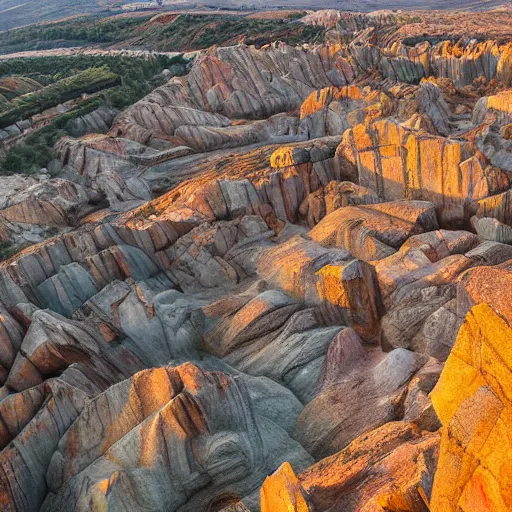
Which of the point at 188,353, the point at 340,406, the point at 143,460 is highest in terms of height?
the point at 143,460

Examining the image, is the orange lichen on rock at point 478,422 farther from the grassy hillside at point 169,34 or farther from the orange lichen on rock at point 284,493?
the grassy hillside at point 169,34

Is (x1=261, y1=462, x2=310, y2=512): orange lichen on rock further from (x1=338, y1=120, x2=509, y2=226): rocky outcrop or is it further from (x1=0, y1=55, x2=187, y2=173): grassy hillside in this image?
(x1=0, y1=55, x2=187, y2=173): grassy hillside

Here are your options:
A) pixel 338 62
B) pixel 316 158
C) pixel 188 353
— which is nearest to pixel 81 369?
pixel 188 353

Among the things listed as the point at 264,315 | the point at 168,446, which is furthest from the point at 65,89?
the point at 168,446

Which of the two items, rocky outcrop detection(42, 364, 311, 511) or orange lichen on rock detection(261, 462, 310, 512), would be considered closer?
orange lichen on rock detection(261, 462, 310, 512)

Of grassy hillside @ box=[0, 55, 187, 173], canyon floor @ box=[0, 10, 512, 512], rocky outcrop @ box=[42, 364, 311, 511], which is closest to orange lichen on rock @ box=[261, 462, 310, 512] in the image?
canyon floor @ box=[0, 10, 512, 512]

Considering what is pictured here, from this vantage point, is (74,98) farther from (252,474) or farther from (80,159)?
(252,474)
